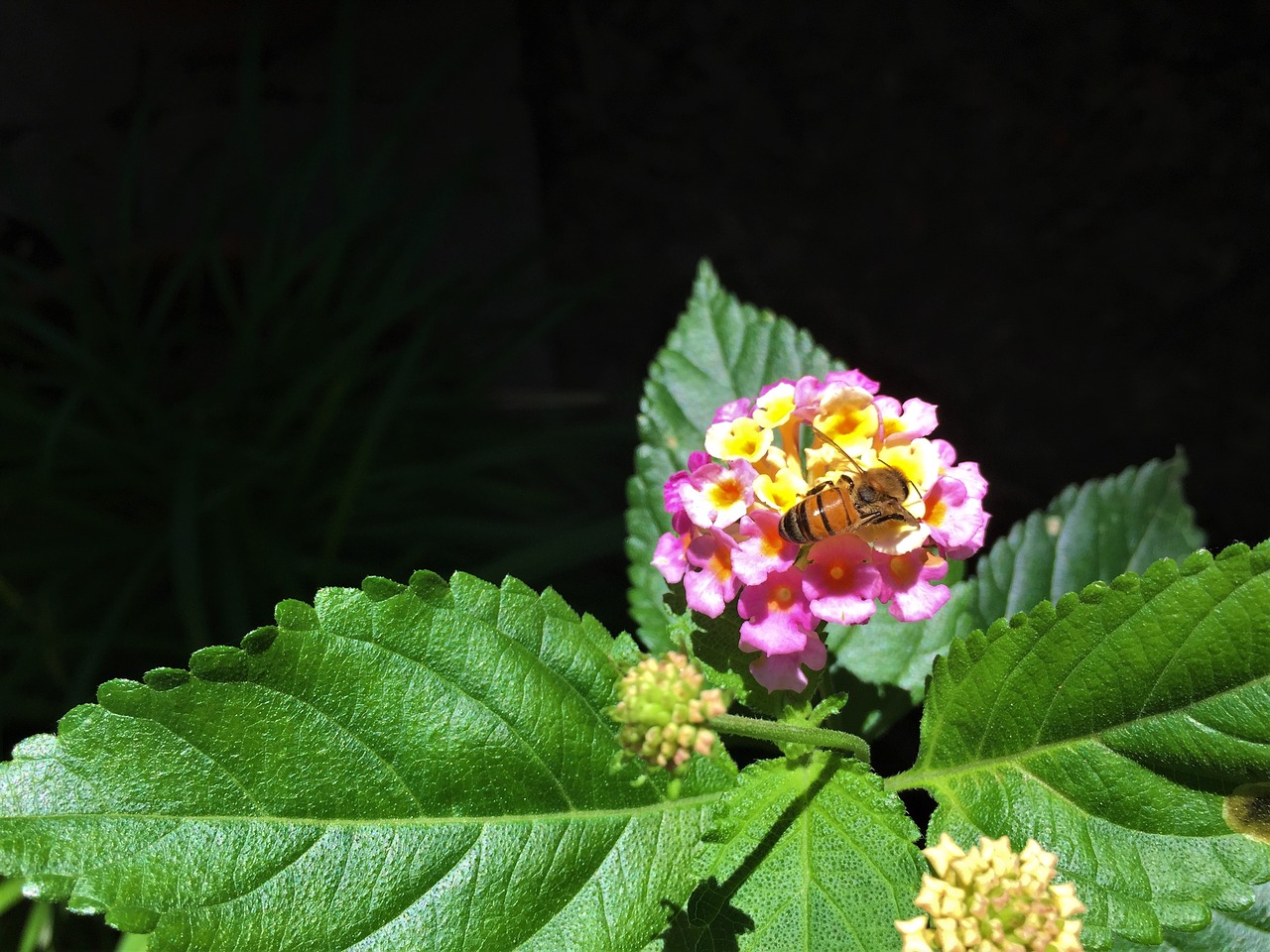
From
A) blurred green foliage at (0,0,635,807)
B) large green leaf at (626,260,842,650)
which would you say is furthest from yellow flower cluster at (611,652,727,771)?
blurred green foliage at (0,0,635,807)

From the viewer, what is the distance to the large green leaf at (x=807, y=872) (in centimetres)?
91

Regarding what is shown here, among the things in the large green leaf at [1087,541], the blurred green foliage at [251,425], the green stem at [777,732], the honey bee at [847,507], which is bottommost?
the green stem at [777,732]

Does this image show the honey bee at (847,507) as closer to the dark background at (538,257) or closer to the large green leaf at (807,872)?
the large green leaf at (807,872)

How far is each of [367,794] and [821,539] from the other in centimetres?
46

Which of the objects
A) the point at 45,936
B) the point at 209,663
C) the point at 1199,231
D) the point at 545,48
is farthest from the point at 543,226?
the point at 209,663

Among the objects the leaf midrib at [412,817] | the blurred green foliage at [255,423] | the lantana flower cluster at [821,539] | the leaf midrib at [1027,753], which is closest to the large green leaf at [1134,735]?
the leaf midrib at [1027,753]

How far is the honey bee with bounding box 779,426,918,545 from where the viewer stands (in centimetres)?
88

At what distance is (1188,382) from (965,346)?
470mm

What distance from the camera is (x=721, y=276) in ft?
8.51

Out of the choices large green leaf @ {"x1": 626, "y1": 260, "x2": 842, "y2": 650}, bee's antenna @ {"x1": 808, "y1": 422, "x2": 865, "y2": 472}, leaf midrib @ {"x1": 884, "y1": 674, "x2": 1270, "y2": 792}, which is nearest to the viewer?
leaf midrib @ {"x1": 884, "y1": 674, "x2": 1270, "y2": 792}

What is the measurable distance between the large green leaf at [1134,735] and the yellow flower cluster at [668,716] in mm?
327

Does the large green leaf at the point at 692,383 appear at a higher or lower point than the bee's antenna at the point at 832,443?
higher

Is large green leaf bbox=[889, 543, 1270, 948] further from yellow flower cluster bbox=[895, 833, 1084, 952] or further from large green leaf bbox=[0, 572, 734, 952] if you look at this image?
large green leaf bbox=[0, 572, 734, 952]

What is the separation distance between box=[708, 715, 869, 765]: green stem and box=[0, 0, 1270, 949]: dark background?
1.16 metres
